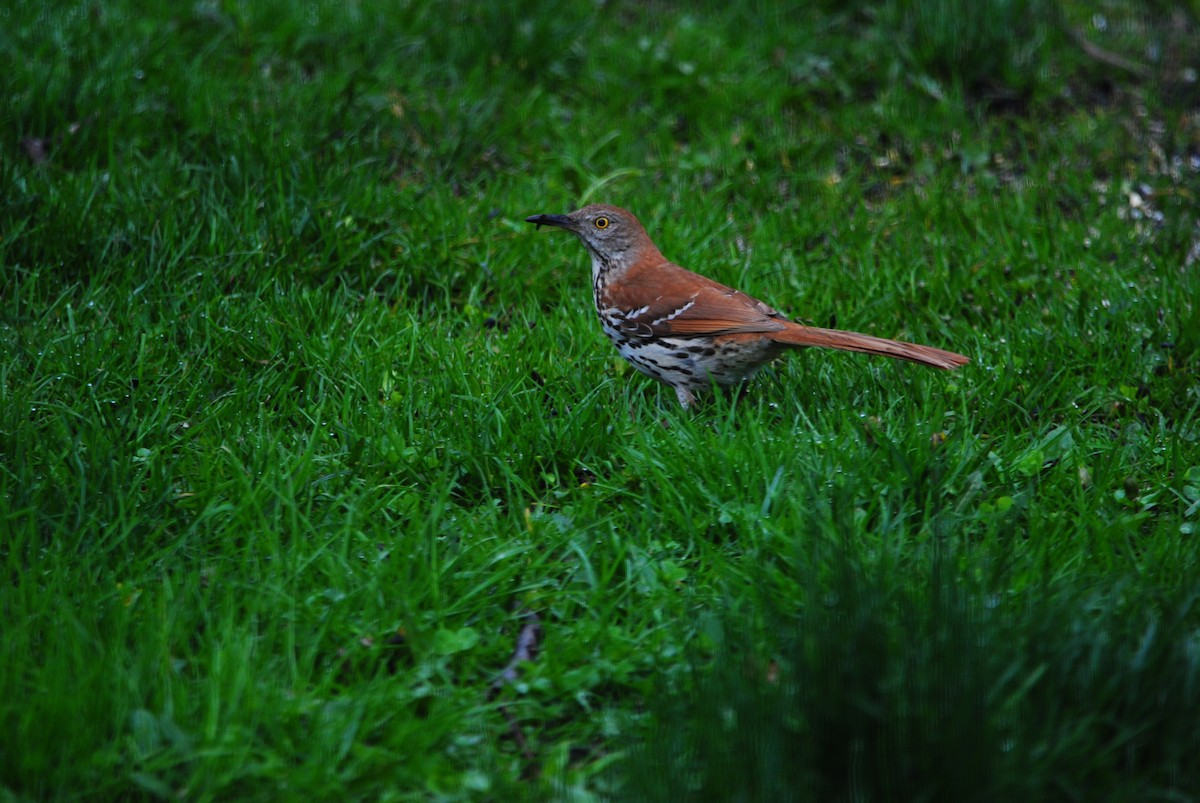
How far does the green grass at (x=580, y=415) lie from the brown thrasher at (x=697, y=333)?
6.1 inches

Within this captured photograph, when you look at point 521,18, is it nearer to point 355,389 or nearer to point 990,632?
point 355,389

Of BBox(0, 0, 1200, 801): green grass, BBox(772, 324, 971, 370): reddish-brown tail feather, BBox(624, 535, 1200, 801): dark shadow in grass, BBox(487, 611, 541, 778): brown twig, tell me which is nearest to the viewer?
BBox(624, 535, 1200, 801): dark shadow in grass

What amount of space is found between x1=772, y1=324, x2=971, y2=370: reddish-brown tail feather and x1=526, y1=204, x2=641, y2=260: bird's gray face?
0.96 m

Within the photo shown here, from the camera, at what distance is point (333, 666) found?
2916 mm

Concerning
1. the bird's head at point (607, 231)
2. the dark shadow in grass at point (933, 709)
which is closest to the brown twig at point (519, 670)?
the dark shadow in grass at point (933, 709)

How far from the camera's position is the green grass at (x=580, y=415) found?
2.57 metres

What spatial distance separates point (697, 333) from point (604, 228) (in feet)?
2.60

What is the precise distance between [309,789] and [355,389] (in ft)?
6.50

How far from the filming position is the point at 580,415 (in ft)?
13.1

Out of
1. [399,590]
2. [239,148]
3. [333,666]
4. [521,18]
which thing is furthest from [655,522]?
[521,18]

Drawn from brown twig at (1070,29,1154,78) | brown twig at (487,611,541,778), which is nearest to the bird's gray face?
brown twig at (487,611,541,778)

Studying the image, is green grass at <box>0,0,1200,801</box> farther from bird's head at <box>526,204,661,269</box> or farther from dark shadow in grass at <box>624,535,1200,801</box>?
bird's head at <box>526,204,661,269</box>

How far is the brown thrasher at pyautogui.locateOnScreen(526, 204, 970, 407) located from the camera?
414 cm

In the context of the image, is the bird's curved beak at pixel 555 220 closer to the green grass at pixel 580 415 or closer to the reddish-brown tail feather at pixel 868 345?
the green grass at pixel 580 415
